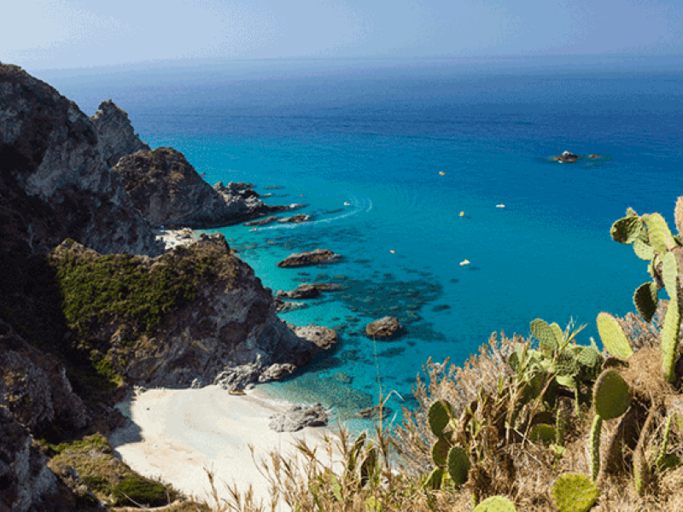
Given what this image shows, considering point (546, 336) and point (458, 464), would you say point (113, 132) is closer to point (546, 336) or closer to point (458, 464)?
point (546, 336)

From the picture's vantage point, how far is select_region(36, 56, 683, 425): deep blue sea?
107 ft

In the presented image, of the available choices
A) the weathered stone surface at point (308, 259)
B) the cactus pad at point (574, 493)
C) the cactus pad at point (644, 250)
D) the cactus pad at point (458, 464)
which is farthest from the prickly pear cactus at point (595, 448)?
the weathered stone surface at point (308, 259)

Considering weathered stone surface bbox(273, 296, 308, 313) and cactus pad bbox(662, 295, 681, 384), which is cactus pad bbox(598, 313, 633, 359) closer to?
cactus pad bbox(662, 295, 681, 384)

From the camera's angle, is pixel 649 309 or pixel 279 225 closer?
pixel 649 309

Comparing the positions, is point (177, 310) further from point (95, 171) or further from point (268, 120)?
point (268, 120)

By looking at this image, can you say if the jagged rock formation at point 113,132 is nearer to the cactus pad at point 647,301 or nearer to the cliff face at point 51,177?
the cliff face at point 51,177

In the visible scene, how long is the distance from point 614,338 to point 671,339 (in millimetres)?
1190

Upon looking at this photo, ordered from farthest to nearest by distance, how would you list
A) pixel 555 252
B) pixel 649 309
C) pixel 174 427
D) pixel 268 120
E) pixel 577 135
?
pixel 268 120 → pixel 577 135 → pixel 555 252 → pixel 174 427 → pixel 649 309

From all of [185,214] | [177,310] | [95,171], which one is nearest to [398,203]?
[185,214]

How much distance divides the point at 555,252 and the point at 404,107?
125 m

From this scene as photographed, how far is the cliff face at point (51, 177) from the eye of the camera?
2958 cm

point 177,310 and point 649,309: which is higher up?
point 649,309

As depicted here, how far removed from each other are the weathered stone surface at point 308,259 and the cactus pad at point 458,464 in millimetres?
38472

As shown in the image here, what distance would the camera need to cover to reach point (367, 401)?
25.2m
